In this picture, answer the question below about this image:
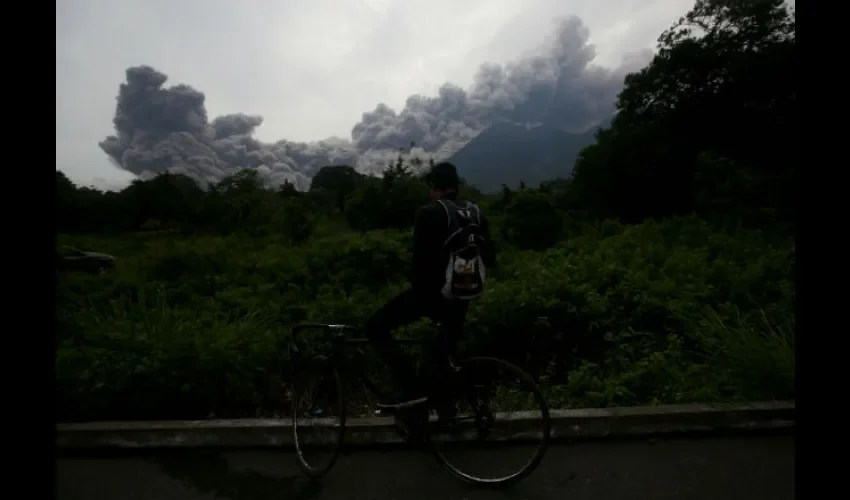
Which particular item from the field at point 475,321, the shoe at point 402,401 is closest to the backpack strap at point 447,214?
the shoe at point 402,401

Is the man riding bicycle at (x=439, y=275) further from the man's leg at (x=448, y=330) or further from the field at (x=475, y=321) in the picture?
the field at (x=475, y=321)

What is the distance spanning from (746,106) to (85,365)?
1572cm

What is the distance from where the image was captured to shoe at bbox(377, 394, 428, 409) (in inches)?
133

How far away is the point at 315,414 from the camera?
3.62m

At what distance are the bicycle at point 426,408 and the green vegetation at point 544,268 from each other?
3.38 feet

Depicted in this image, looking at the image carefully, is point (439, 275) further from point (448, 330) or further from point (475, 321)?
point (475, 321)

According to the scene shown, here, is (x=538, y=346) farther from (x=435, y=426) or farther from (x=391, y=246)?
(x=391, y=246)

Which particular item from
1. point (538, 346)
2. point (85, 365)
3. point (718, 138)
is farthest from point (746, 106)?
point (85, 365)

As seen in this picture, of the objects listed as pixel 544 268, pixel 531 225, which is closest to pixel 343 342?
pixel 544 268

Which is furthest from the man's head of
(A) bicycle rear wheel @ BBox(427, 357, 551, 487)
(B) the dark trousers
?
(A) bicycle rear wheel @ BBox(427, 357, 551, 487)

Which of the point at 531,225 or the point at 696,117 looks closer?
the point at 531,225

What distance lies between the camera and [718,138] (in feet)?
49.2

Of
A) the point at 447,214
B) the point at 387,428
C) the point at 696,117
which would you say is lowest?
the point at 387,428

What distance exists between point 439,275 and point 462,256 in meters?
0.17
